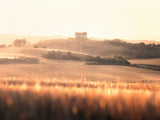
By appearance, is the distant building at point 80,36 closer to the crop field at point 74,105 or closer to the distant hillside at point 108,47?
the distant hillside at point 108,47

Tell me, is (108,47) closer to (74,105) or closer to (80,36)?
(80,36)

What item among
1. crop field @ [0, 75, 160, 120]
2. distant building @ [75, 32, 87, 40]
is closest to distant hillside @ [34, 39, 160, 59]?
distant building @ [75, 32, 87, 40]

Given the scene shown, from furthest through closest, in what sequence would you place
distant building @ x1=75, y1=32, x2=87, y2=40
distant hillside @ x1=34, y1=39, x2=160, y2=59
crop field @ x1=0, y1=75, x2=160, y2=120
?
distant building @ x1=75, y1=32, x2=87, y2=40 < distant hillside @ x1=34, y1=39, x2=160, y2=59 < crop field @ x1=0, y1=75, x2=160, y2=120

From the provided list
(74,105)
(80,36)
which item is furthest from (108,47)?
(74,105)

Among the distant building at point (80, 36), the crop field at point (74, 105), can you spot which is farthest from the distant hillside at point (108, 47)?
the crop field at point (74, 105)

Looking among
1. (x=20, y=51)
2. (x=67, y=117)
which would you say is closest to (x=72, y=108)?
(x=67, y=117)

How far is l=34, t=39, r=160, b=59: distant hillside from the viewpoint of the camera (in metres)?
56.6

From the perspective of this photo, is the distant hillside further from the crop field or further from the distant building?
the crop field

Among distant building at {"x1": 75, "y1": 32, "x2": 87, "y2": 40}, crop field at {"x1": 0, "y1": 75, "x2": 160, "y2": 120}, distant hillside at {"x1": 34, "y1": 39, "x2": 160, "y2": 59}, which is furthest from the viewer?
distant building at {"x1": 75, "y1": 32, "x2": 87, "y2": 40}

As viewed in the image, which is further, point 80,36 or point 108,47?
point 80,36

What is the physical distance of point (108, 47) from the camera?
203ft

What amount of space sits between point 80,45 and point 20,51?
28.0 m

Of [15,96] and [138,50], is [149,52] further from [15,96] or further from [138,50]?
[15,96]

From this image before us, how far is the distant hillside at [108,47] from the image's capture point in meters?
56.6
